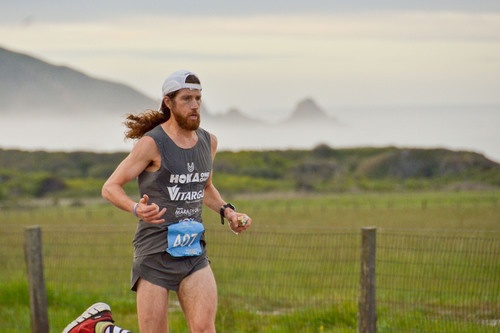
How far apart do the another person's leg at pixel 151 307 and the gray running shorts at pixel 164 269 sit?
47 millimetres

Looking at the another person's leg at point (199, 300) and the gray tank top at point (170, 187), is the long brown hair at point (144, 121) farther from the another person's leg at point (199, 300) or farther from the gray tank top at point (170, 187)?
the another person's leg at point (199, 300)

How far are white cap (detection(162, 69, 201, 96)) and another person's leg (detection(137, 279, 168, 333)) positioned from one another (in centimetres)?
141

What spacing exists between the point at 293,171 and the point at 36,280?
3355 inches

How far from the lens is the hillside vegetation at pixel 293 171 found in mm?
79062

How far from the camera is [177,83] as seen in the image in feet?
24.8

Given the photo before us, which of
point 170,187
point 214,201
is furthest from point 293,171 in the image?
point 170,187

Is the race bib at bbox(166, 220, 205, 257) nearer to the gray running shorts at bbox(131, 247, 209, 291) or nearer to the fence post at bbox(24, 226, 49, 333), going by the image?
the gray running shorts at bbox(131, 247, 209, 291)

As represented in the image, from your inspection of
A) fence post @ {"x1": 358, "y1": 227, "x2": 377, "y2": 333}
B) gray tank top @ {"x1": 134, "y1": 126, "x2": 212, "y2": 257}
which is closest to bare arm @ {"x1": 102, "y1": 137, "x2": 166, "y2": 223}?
gray tank top @ {"x1": 134, "y1": 126, "x2": 212, "y2": 257}

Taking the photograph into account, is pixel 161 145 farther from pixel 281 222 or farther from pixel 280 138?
pixel 280 138

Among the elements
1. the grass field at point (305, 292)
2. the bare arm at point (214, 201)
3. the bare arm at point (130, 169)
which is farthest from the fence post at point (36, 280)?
the bare arm at point (130, 169)

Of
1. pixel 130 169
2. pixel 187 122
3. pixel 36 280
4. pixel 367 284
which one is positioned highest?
pixel 187 122

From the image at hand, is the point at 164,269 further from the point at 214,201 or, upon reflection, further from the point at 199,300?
the point at 214,201

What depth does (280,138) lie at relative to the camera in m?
195

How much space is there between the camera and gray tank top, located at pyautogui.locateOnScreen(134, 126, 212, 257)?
7.46 meters
